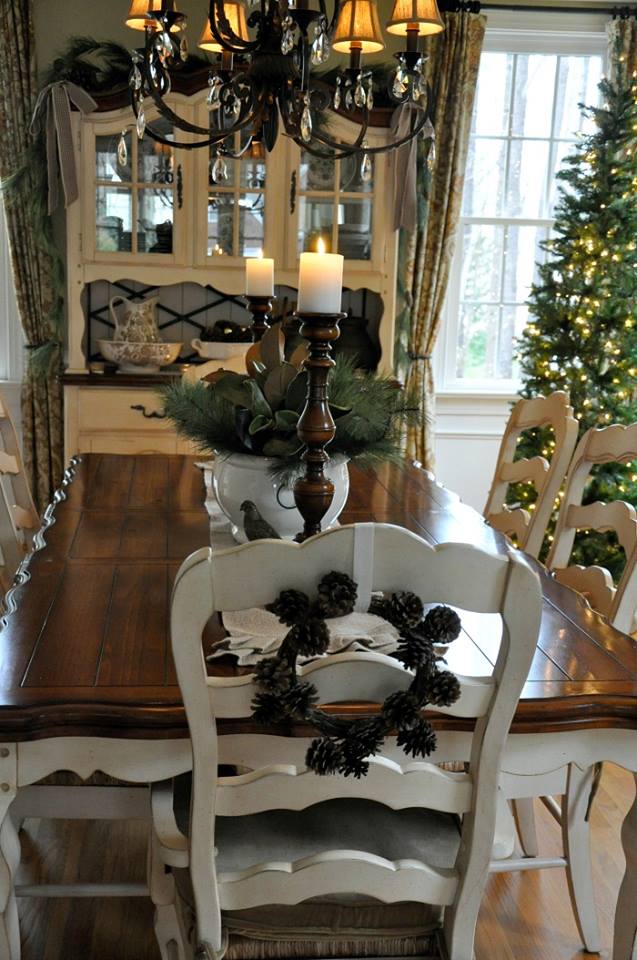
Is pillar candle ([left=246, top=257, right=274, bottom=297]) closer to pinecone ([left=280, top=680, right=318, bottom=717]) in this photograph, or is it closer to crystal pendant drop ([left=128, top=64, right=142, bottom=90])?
crystal pendant drop ([left=128, top=64, right=142, bottom=90])

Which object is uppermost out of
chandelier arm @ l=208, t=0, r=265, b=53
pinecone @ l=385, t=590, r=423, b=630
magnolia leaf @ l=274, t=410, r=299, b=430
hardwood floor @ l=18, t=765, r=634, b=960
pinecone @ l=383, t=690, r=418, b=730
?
chandelier arm @ l=208, t=0, r=265, b=53

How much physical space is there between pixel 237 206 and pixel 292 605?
11.2 ft

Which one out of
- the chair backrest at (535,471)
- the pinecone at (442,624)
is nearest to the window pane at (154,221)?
the chair backrest at (535,471)

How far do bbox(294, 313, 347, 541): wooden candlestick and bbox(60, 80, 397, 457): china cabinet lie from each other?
2.48 meters

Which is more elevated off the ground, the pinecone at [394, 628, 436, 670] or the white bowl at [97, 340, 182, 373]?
the pinecone at [394, 628, 436, 670]

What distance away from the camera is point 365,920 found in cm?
142

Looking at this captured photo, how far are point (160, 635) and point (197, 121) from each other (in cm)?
311

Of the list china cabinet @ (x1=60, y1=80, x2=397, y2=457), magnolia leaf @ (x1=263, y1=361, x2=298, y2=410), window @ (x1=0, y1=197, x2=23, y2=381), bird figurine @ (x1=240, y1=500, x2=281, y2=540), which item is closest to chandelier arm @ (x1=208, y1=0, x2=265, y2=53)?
magnolia leaf @ (x1=263, y1=361, x2=298, y2=410)

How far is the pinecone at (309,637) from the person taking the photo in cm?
114

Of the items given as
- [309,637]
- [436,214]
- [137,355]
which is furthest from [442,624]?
[436,214]

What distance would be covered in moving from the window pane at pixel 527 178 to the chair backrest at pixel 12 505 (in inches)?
115

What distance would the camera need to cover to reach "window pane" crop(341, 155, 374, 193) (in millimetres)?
4227

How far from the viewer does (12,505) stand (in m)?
2.82

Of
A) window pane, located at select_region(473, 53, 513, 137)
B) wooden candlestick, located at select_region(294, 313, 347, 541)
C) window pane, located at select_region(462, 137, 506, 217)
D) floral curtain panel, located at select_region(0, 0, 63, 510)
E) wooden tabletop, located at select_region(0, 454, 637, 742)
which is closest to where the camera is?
wooden tabletop, located at select_region(0, 454, 637, 742)
